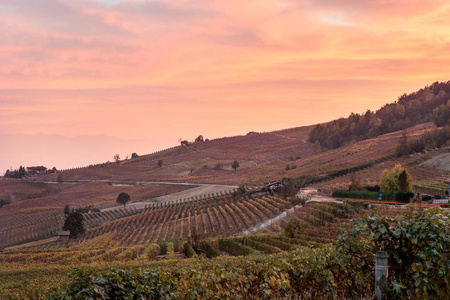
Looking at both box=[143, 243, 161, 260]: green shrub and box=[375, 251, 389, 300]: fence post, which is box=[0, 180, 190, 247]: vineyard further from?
box=[375, 251, 389, 300]: fence post

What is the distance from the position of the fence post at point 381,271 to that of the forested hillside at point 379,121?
130923mm

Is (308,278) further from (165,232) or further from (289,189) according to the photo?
(289,189)

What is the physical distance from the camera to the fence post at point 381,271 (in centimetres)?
799

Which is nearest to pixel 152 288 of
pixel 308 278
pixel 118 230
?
pixel 308 278

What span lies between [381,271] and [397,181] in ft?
143

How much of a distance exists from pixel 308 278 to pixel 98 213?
3226 inches

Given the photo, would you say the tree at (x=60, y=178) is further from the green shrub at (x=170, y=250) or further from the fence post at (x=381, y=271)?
the fence post at (x=381, y=271)

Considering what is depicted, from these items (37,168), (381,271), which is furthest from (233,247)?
(37,168)

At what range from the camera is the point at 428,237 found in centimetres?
821

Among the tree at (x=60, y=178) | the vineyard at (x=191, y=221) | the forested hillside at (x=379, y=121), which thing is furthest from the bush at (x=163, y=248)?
the tree at (x=60, y=178)

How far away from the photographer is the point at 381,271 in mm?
8172

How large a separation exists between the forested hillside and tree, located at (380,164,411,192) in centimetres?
8703

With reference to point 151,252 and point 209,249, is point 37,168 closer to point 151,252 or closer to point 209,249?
point 151,252

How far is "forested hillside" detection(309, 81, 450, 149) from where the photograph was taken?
5546 inches
